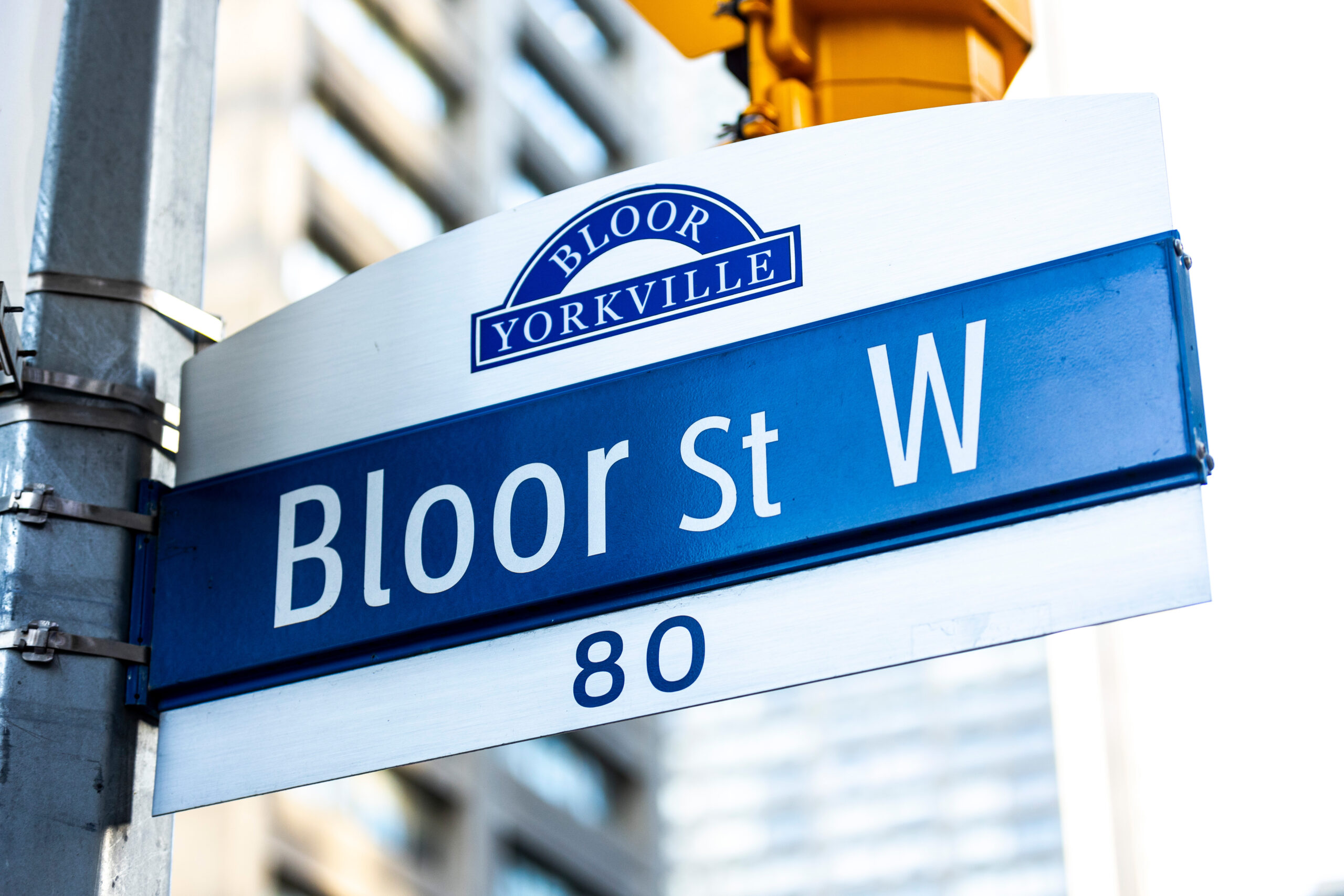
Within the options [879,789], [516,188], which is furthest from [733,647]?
[879,789]

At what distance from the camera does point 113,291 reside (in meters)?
3.09

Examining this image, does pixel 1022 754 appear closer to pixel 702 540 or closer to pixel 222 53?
pixel 222 53

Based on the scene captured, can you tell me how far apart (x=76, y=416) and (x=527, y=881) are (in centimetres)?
2745

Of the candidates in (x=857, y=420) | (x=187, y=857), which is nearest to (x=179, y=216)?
(x=857, y=420)

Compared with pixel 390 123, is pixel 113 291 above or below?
below

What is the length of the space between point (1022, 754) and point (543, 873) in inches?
1920

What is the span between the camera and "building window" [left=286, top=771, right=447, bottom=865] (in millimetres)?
25531

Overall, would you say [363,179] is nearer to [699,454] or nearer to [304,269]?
[304,269]

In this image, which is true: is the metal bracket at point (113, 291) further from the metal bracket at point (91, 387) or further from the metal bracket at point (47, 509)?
the metal bracket at point (47, 509)

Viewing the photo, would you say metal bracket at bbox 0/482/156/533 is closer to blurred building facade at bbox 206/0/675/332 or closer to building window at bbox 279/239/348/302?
blurred building facade at bbox 206/0/675/332

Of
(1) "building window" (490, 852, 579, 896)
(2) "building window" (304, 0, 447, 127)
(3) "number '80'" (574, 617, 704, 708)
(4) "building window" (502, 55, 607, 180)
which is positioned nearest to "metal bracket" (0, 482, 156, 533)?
(3) "number '80'" (574, 617, 704, 708)

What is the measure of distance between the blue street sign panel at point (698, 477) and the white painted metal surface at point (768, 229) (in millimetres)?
52

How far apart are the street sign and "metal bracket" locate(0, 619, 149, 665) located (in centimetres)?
11

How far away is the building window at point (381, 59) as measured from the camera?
29.3 meters
